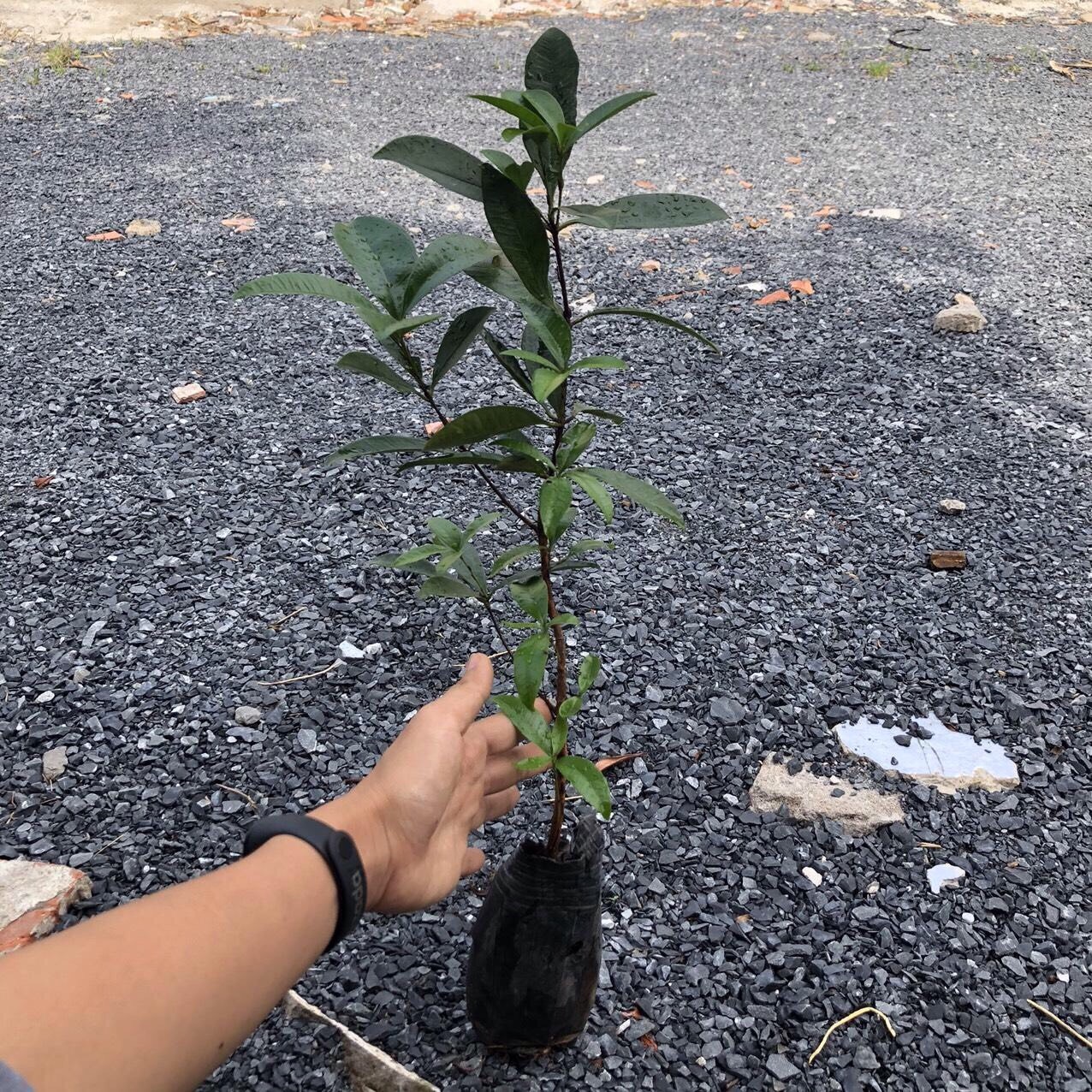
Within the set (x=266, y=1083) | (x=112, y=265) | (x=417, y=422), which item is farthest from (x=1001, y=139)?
(x=266, y=1083)

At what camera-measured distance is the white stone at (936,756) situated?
6.48 feet

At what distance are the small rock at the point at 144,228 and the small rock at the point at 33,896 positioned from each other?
10.1 ft

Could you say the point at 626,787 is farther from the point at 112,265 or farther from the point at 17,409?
the point at 112,265

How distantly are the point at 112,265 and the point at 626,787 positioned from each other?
308cm

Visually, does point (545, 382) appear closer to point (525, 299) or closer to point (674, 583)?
point (525, 299)

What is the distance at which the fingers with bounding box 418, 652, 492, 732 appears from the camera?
134 cm

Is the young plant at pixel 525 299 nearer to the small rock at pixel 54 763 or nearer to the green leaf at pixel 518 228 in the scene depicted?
the green leaf at pixel 518 228

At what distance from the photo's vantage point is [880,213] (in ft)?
14.3

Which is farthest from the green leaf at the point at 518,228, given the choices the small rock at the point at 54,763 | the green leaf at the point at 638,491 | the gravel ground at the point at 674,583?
the small rock at the point at 54,763

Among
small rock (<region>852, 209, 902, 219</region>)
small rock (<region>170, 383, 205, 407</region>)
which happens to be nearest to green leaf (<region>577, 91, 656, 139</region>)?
small rock (<region>170, 383, 205, 407</region>)

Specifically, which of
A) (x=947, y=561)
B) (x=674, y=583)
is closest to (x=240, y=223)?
(x=674, y=583)

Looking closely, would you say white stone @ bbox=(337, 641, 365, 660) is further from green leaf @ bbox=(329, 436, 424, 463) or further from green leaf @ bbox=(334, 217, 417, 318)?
green leaf @ bbox=(334, 217, 417, 318)

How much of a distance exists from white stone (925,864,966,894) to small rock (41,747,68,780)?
1.61 metres

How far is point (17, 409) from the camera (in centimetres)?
312
